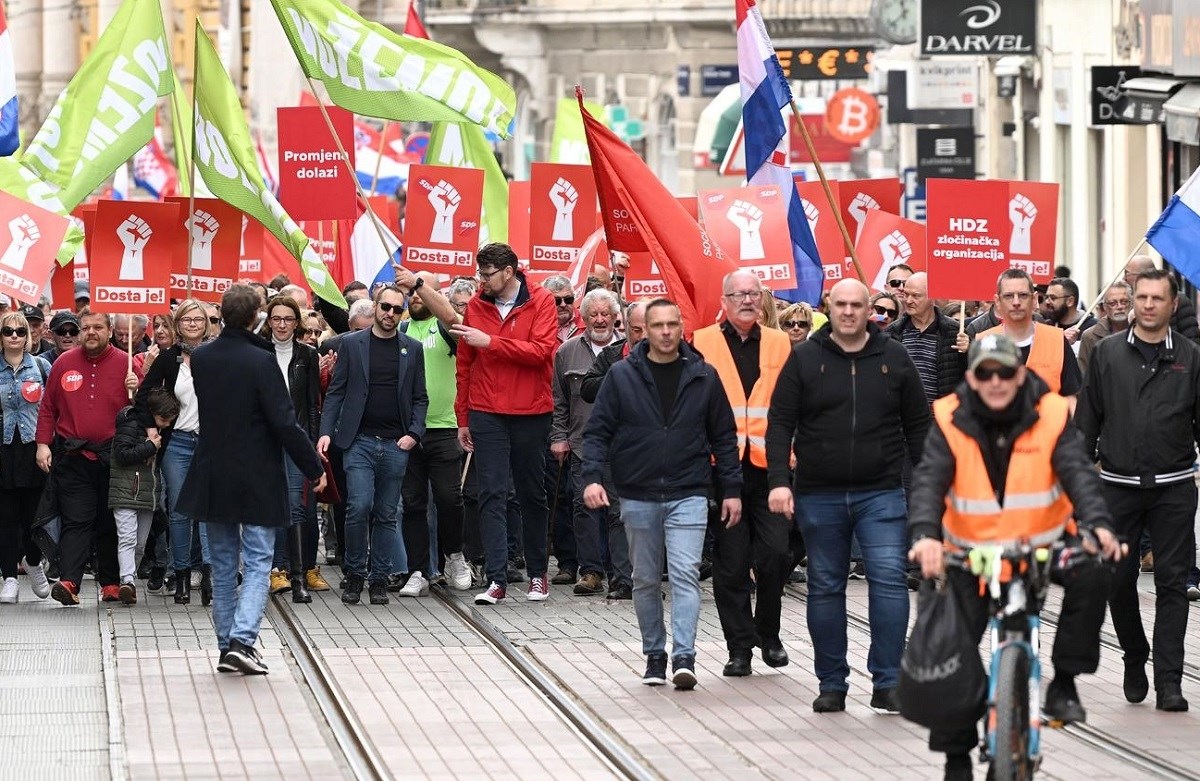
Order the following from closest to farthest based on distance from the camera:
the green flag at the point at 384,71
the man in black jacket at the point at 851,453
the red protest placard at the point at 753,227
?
the man in black jacket at the point at 851,453
the red protest placard at the point at 753,227
the green flag at the point at 384,71

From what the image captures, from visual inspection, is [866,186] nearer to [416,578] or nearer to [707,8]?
[416,578]

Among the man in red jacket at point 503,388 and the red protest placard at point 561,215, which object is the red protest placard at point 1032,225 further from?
the red protest placard at point 561,215

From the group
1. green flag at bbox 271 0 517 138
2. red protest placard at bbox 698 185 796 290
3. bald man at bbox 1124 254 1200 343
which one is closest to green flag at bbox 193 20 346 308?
green flag at bbox 271 0 517 138

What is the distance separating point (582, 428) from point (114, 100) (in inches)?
177

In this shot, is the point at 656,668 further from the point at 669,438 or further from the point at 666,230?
the point at 666,230

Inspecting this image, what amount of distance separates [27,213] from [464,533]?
3396 mm

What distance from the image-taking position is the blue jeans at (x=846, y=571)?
1134 centimetres

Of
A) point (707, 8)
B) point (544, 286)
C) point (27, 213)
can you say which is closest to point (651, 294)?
point (544, 286)

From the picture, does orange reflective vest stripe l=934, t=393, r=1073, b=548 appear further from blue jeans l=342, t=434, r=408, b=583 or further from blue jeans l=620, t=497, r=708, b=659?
blue jeans l=342, t=434, r=408, b=583

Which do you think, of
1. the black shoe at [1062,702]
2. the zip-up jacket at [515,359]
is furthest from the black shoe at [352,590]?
the black shoe at [1062,702]

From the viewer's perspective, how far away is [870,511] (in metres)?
11.4

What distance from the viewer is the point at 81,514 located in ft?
51.5

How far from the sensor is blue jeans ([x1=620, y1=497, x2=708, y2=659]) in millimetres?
12141

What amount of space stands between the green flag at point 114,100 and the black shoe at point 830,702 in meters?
8.18
